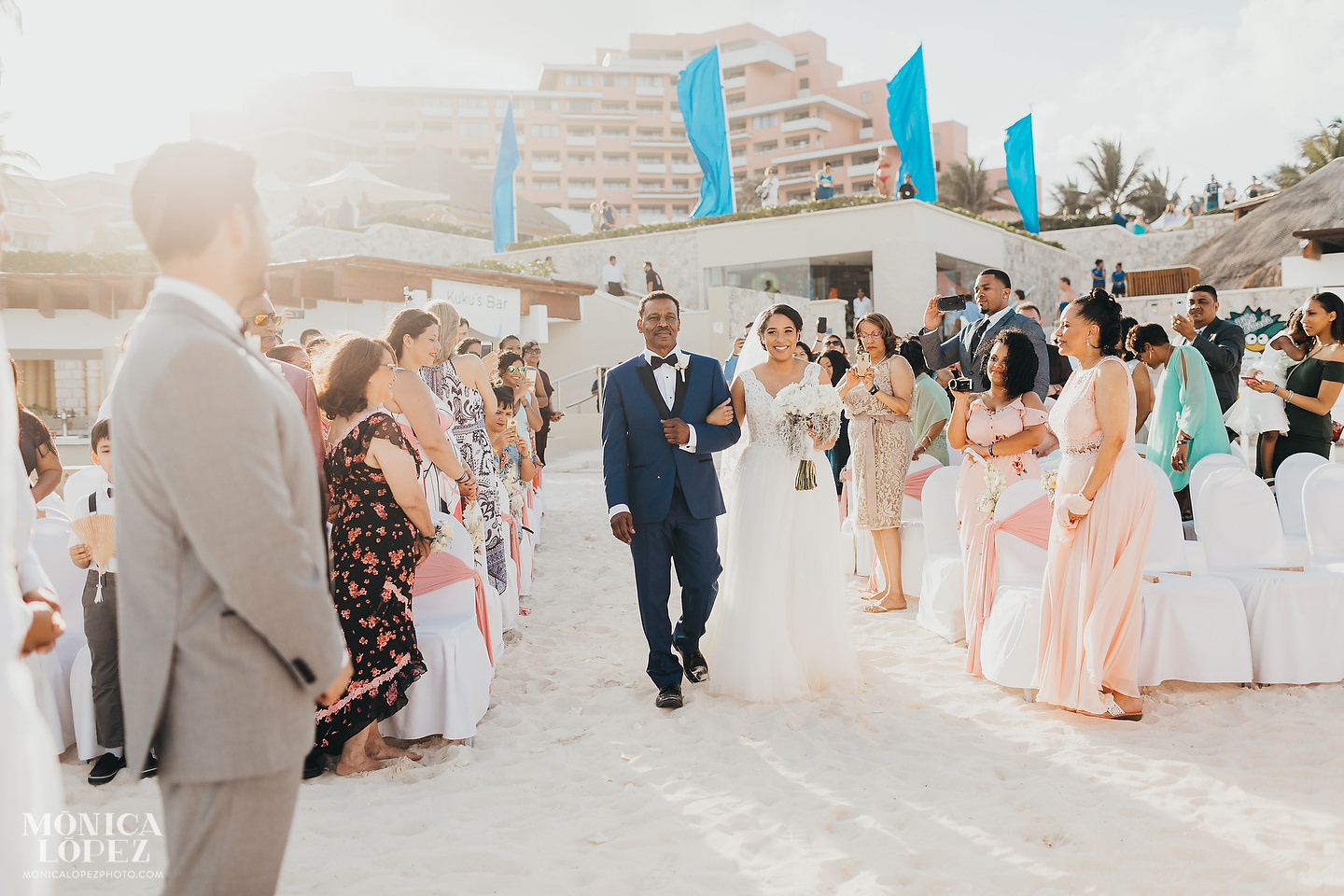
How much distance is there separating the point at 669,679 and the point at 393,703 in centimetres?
154

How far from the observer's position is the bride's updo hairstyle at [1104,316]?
4.39 meters

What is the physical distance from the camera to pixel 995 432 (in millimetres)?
5492

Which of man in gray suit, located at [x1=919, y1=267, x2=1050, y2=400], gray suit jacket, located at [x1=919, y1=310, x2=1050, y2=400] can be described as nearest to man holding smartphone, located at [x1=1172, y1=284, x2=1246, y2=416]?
gray suit jacket, located at [x1=919, y1=310, x2=1050, y2=400]

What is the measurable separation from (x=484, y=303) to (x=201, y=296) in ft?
47.9

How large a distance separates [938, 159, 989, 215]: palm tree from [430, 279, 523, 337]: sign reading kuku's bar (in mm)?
27452

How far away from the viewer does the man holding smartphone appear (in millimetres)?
7238

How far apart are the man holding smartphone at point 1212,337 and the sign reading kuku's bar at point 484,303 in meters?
11.2

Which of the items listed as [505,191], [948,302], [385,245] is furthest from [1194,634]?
[385,245]

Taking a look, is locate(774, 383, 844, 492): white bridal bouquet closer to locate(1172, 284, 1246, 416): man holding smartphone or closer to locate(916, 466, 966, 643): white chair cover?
locate(916, 466, 966, 643): white chair cover

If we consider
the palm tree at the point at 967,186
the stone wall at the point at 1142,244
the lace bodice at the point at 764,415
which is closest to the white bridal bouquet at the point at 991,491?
the lace bodice at the point at 764,415

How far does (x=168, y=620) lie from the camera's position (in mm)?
1624

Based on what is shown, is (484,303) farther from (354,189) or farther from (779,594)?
(354,189)

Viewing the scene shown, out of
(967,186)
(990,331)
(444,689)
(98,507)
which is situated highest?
(967,186)

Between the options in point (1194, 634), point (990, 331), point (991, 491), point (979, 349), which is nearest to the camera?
point (1194, 634)
